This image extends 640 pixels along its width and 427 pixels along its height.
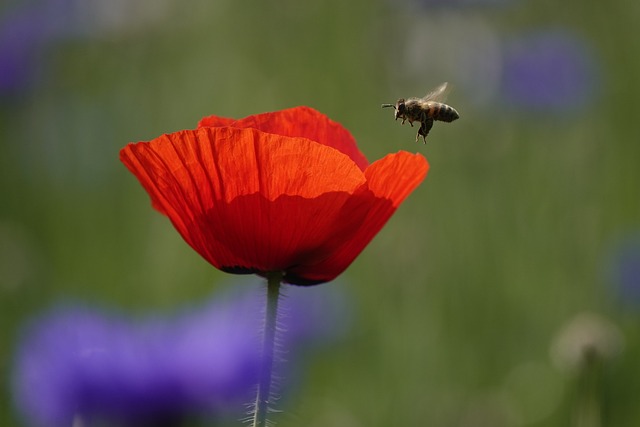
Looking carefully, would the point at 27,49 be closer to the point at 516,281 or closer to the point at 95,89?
the point at 95,89

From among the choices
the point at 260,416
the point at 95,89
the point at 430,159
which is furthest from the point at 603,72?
the point at 260,416

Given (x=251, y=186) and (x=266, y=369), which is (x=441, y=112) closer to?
(x=251, y=186)

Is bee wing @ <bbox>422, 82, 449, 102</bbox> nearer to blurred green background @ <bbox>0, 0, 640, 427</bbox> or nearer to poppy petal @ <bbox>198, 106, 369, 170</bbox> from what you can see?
poppy petal @ <bbox>198, 106, 369, 170</bbox>

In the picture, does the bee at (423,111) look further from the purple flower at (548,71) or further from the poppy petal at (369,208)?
the purple flower at (548,71)

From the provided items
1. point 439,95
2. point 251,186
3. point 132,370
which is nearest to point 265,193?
point 251,186

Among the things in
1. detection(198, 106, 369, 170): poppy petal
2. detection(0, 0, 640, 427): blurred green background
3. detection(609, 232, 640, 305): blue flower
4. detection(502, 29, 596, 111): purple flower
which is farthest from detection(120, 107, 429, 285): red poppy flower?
detection(502, 29, 596, 111): purple flower

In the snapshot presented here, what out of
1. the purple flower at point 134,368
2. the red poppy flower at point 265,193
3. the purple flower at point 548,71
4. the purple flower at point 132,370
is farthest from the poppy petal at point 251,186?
the purple flower at point 548,71
